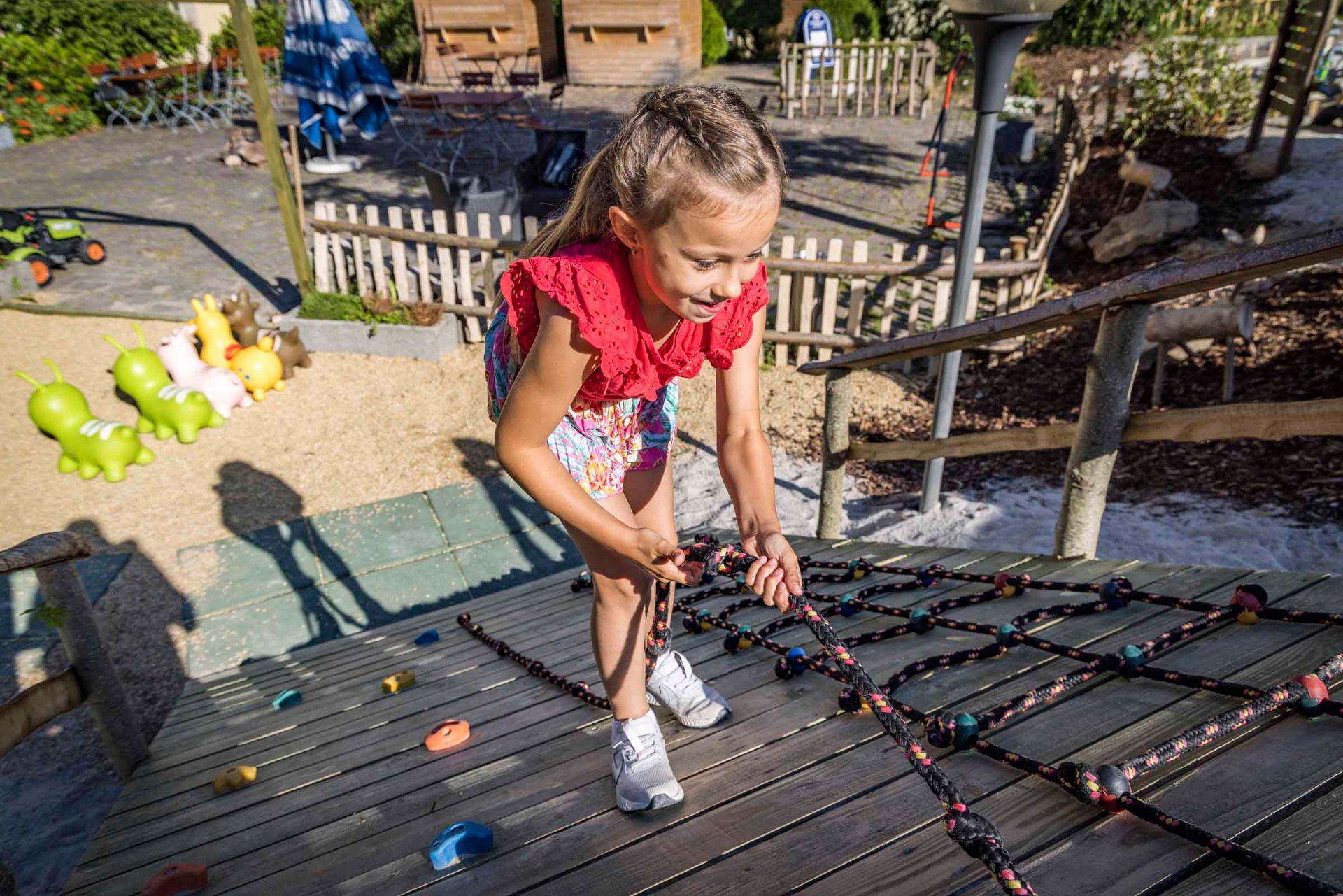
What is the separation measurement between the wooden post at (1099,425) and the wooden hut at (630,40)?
54.8 ft

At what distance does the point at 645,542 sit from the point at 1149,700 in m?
1.20

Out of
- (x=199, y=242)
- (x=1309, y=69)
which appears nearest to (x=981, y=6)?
(x=1309, y=69)

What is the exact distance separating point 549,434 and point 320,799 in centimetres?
133

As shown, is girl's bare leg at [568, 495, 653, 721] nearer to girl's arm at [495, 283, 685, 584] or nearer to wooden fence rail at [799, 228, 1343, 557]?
girl's arm at [495, 283, 685, 584]

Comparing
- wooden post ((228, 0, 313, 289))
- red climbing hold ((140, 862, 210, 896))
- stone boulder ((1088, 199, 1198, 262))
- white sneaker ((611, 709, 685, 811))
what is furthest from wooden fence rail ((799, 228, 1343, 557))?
wooden post ((228, 0, 313, 289))

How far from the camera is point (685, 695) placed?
238 cm

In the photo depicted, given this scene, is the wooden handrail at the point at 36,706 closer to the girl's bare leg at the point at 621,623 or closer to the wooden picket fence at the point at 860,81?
the girl's bare leg at the point at 621,623

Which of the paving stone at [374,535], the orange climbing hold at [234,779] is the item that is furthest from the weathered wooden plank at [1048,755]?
the paving stone at [374,535]

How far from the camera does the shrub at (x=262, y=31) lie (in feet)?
63.6

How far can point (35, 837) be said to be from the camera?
3.35 meters

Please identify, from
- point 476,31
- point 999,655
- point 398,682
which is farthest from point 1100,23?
point 398,682

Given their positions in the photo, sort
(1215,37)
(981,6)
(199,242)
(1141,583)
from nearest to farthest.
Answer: (1141,583) < (981,6) < (199,242) < (1215,37)

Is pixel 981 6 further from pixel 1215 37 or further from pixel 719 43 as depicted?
pixel 719 43

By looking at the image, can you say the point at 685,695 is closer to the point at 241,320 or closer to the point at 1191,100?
the point at 241,320
